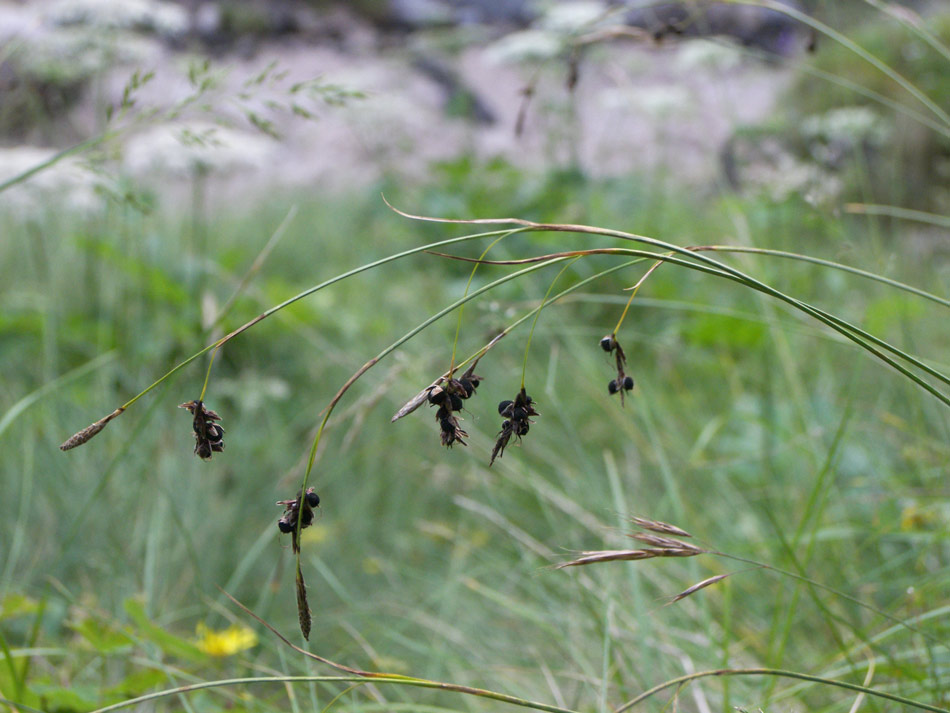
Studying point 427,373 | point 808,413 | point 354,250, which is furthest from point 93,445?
point 354,250

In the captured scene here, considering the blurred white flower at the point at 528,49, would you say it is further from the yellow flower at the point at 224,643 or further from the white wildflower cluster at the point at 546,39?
the yellow flower at the point at 224,643

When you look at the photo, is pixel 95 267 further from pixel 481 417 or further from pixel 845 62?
pixel 845 62

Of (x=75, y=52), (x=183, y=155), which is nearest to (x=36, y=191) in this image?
(x=183, y=155)

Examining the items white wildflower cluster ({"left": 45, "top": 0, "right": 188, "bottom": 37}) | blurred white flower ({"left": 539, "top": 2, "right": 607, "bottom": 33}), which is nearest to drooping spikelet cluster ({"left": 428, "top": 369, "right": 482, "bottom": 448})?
white wildflower cluster ({"left": 45, "top": 0, "right": 188, "bottom": 37})

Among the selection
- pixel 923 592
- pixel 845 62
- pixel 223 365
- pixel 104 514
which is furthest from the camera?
pixel 845 62

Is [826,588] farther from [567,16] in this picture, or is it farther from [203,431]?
[567,16]

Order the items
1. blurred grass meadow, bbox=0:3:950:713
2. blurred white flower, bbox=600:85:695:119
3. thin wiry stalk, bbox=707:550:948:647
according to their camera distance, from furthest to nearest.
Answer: blurred white flower, bbox=600:85:695:119 < blurred grass meadow, bbox=0:3:950:713 < thin wiry stalk, bbox=707:550:948:647

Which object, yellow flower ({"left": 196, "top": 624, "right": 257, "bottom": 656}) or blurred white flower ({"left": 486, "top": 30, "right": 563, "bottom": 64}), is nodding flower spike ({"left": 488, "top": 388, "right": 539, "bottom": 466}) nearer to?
yellow flower ({"left": 196, "top": 624, "right": 257, "bottom": 656})

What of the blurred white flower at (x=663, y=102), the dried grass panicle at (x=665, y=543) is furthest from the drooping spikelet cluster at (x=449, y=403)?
the blurred white flower at (x=663, y=102)
